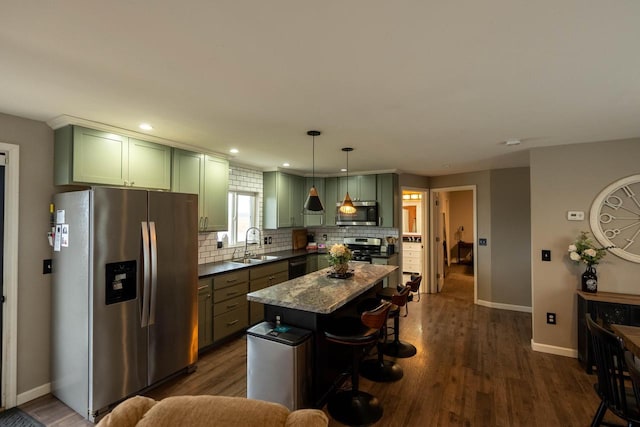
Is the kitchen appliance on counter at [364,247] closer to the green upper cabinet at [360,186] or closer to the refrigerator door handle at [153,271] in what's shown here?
the green upper cabinet at [360,186]

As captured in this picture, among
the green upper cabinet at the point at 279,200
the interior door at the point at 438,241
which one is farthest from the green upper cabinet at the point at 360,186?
the interior door at the point at 438,241

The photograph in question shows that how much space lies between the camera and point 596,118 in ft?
8.27

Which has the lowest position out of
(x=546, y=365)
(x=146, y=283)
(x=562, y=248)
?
(x=546, y=365)

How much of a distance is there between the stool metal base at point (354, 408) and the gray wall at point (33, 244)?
252 cm

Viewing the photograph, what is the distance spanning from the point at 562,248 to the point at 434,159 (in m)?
1.84

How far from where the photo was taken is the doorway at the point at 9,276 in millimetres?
2389

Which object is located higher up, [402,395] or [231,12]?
[231,12]

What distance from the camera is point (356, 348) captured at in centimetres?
235

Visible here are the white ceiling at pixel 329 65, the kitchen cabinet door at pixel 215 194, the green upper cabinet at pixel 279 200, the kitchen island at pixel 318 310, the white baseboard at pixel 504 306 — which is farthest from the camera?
the green upper cabinet at pixel 279 200

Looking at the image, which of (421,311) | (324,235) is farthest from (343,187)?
(421,311)

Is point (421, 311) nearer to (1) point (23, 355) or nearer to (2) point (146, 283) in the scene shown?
(2) point (146, 283)

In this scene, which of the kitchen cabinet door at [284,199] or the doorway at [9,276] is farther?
the kitchen cabinet door at [284,199]

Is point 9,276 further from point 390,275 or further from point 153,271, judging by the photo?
point 390,275

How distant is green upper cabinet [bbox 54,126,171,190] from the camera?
2537 mm
